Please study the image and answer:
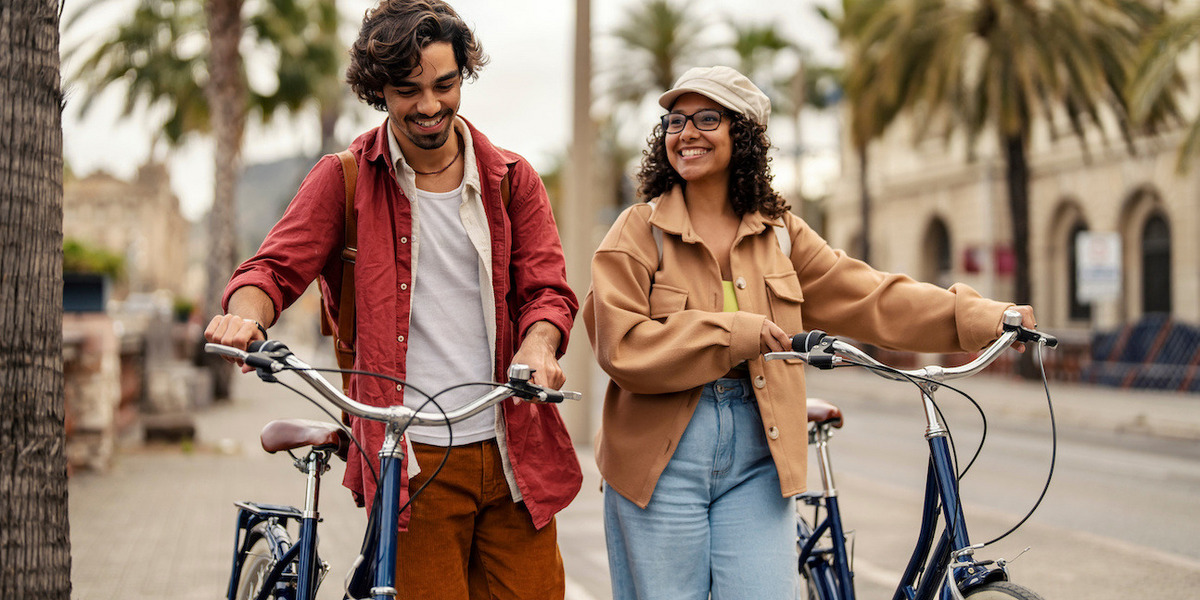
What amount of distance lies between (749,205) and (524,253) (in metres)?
0.66

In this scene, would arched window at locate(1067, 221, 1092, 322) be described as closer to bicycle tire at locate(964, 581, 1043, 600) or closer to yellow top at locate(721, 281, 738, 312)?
yellow top at locate(721, 281, 738, 312)

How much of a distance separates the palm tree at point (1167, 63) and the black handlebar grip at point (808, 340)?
579 inches

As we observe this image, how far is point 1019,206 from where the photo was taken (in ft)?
72.3

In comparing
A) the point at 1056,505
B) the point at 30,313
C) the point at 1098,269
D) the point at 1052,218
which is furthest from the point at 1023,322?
the point at 1052,218

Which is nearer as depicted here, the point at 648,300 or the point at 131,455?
the point at 648,300

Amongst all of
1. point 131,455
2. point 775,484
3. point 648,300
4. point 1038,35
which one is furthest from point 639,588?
point 1038,35

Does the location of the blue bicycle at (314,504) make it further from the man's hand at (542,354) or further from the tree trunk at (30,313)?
the tree trunk at (30,313)

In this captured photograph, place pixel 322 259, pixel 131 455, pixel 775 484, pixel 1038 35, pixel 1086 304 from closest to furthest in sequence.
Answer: pixel 322 259, pixel 775 484, pixel 131 455, pixel 1038 35, pixel 1086 304

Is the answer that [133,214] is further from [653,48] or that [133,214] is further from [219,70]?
[219,70]

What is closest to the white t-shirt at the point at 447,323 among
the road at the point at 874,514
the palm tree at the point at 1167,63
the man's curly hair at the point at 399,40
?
the man's curly hair at the point at 399,40

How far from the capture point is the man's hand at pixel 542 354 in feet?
8.61

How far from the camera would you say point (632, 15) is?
109ft

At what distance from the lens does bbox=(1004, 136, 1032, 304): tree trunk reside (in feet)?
71.8

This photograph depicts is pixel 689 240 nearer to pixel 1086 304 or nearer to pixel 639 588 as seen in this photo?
pixel 639 588
